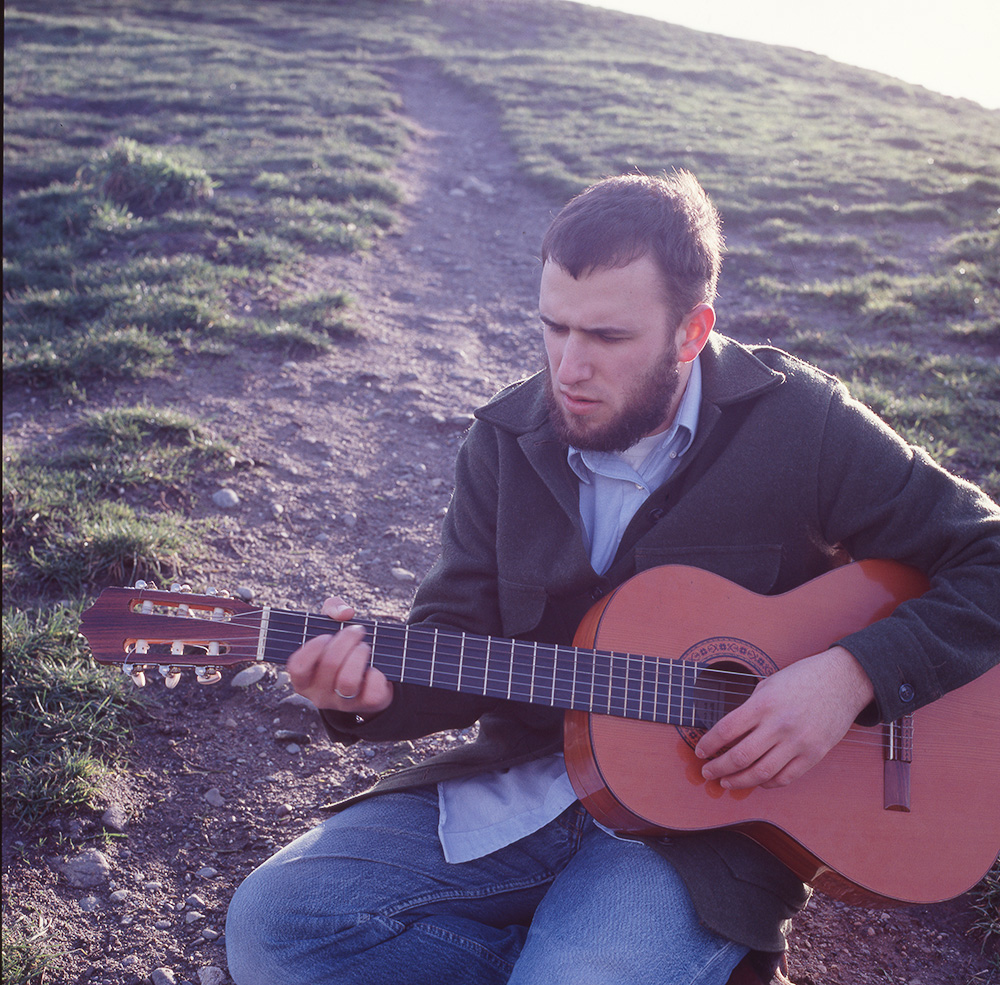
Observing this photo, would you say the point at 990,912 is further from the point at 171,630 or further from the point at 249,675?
the point at 249,675

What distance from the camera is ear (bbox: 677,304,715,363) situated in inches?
100

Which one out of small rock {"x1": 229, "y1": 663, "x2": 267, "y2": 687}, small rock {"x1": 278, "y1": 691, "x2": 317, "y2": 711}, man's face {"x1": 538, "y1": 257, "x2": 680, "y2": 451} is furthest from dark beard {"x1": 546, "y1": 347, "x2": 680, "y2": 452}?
small rock {"x1": 229, "y1": 663, "x2": 267, "y2": 687}

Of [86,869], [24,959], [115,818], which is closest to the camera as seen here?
[24,959]

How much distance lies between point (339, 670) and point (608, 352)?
123 centimetres

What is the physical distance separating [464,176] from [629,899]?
34.4 ft

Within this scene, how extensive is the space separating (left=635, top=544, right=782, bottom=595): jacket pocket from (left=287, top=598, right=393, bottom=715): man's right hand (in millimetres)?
964

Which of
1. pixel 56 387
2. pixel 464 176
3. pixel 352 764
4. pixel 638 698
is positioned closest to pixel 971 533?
pixel 638 698

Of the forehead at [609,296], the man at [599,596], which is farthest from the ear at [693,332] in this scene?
the forehead at [609,296]

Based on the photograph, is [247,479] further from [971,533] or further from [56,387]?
[971,533]

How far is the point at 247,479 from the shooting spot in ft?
15.2

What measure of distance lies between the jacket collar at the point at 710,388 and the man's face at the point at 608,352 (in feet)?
0.42

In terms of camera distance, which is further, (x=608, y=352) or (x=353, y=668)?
(x=608, y=352)

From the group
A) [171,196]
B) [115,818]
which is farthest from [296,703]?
[171,196]

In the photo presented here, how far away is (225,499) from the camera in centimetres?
441
